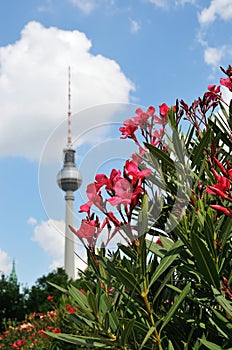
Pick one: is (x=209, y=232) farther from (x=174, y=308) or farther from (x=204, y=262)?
(x=174, y=308)

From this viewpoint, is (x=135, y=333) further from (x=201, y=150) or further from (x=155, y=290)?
(x=201, y=150)

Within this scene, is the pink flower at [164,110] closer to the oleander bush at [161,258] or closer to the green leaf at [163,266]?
the oleander bush at [161,258]

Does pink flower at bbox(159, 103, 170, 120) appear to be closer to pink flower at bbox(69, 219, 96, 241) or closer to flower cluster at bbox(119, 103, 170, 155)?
flower cluster at bbox(119, 103, 170, 155)

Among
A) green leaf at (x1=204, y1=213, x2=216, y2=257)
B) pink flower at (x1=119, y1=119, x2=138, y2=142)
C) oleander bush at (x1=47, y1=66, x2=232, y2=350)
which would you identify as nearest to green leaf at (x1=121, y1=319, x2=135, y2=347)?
oleander bush at (x1=47, y1=66, x2=232, y2=350)

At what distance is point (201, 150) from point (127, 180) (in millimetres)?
456

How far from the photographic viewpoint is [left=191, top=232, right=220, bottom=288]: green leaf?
143 centimetres

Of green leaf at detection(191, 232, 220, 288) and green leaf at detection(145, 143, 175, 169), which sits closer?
green leaf at detection(191, 232, 220, 288)

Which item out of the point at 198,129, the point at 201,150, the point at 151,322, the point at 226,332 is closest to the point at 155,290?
the point at 151,322

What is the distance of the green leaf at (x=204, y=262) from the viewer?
1.43 metres

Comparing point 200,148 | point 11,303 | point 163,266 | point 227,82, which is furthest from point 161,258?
point 11,303

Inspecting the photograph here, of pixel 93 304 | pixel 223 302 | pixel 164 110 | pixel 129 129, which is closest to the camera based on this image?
pixel 223 302

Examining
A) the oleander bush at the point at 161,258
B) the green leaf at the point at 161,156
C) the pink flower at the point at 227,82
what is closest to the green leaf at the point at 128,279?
the oleander bush at the point at 161,258

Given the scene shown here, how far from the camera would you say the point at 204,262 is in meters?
1.47

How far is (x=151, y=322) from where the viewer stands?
1.56m
